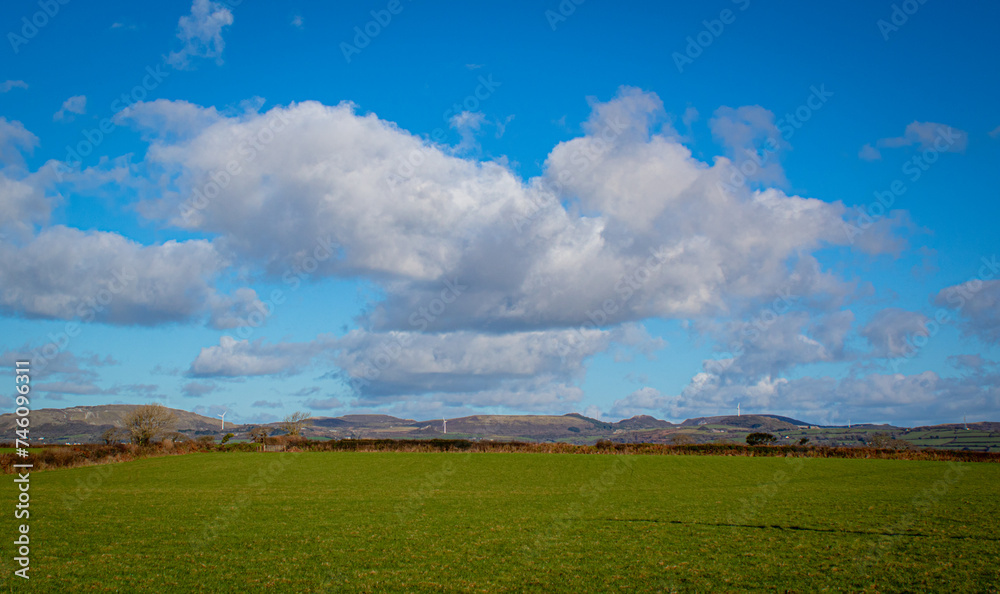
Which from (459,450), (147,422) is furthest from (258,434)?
(459,450)

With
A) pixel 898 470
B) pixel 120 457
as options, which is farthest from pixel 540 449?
pixel 120 457

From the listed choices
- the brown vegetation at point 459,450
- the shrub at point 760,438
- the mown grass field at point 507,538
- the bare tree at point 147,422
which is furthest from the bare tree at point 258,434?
the shrub at point 760,438

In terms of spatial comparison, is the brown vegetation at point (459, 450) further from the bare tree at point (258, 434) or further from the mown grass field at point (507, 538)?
the mown grass field at point (507, 538)

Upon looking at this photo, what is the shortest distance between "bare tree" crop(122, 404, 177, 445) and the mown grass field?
51075 millimetres

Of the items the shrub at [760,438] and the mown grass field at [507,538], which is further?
the shrub at [760,438]

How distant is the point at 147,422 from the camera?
86125mm

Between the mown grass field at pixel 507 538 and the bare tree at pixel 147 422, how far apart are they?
51.1 metres

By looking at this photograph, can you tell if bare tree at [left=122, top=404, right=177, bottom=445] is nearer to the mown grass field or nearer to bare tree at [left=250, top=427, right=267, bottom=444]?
bare tree at [left=250, top=427, right=267, bottom=444]

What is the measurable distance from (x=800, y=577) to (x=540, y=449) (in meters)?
66.9

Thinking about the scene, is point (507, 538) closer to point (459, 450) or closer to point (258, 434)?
point (459, 450)

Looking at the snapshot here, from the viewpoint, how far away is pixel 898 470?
5291 cm

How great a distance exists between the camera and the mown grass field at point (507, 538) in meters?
12.7

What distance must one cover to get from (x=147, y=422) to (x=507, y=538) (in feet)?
279

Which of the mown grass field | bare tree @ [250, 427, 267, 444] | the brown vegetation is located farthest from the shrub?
bare tree @ [250, 427, 267, 444]
